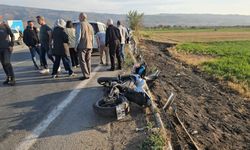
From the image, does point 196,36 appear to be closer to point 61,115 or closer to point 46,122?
point 61,115

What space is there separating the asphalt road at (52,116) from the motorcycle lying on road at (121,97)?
0.22 metres

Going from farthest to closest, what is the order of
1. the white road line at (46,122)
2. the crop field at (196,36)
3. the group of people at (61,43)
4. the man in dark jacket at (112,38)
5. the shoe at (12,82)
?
the crop field at (196,36) < the man in dark jacket at (112,38) < the shoe at (12,82) < the group of people at (61,43) < the white road line at (46,122)

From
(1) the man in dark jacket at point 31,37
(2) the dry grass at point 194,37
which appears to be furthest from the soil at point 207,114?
(2) the dry grass at point 194,37

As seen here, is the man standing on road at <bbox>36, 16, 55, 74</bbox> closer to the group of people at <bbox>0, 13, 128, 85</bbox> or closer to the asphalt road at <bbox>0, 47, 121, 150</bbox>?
the group of people at <bbox>0, 13, 128, 85</bbox>

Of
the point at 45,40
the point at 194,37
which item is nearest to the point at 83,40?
the point at 45,40

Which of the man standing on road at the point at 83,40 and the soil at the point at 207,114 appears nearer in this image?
the soil at the point at 207,114

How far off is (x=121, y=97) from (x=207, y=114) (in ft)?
8.63

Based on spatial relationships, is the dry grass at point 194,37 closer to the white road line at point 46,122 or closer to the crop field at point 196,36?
the crop field at point 196,36

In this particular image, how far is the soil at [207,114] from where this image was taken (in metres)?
6.12

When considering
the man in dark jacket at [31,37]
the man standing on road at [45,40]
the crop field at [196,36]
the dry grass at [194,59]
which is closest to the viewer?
the man standing on road at [45,40]

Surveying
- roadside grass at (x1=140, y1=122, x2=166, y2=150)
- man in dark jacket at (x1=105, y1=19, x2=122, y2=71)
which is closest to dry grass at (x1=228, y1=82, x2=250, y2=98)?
man in dark jacket at (x1=105, y1=19, x2=122, y2=71)

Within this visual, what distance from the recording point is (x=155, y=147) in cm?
475

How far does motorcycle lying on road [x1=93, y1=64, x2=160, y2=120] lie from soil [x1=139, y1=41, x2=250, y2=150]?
2.04ft

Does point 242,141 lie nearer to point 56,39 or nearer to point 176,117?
point 176,117
